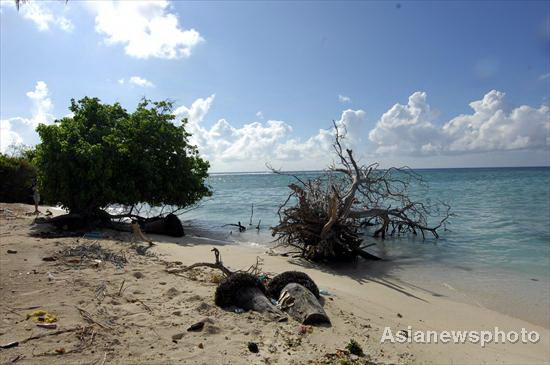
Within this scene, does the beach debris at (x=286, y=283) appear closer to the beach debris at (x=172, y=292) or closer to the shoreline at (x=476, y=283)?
the beach debris at (x=172, y=292)

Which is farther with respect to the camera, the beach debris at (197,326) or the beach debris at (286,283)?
the beach debris at (286,283)

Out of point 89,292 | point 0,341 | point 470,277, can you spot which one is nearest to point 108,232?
point 89,292

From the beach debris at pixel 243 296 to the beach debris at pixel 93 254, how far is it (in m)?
2.66

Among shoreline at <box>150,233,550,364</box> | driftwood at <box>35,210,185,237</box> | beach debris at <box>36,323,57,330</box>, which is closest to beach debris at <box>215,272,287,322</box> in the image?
shoreline at <box>150,233,550,364</box>

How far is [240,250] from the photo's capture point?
11.3 m

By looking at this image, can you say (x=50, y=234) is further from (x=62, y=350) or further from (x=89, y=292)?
(x=62, y=350)

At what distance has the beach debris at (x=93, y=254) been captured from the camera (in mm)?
7107

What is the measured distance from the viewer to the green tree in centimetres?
1198

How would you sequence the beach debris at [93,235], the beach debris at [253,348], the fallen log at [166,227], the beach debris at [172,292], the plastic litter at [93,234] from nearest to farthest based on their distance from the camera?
1. the beach debris at [253,348]
2. the beach debris at [172,292]
3. the beach debris at [93,235]
4. the plastic litter at [93,234]
5. the fallen log at [166,227]

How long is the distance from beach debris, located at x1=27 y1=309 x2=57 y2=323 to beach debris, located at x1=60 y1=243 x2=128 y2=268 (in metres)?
2.41

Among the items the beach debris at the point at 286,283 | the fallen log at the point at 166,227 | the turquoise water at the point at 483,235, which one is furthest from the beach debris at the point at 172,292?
the turquoise water at the point at 483,235

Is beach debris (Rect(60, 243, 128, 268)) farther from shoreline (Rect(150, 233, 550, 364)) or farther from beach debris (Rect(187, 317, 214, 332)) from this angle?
beach debris (Rect(187, 317, 214, 332))

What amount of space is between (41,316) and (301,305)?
3.14 meters

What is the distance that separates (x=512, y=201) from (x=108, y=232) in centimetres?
2532
